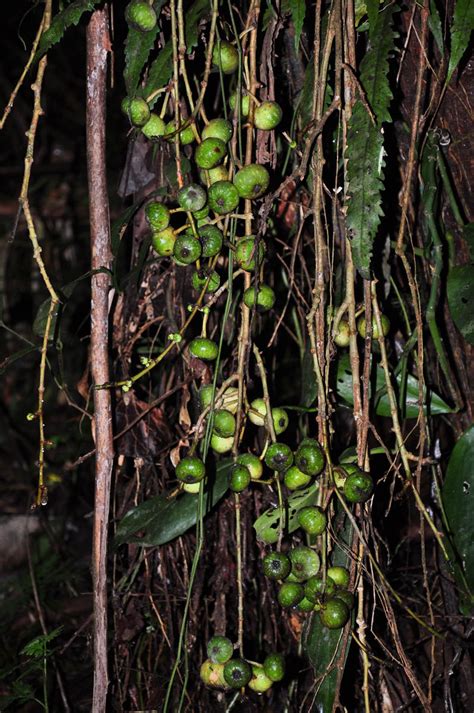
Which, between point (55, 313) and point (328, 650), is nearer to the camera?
point (328, 650)

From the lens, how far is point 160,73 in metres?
0.95

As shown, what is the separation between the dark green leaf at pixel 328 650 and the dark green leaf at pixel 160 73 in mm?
629

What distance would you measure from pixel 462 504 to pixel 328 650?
11.2 inches

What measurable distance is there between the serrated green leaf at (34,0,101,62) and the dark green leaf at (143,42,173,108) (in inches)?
4.3

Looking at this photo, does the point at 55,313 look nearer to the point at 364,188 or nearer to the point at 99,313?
the point at 99,313

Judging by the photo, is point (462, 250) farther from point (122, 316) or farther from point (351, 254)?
point (122, 316)

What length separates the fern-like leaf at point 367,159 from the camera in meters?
0.82

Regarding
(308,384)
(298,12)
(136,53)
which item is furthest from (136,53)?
(308,384)

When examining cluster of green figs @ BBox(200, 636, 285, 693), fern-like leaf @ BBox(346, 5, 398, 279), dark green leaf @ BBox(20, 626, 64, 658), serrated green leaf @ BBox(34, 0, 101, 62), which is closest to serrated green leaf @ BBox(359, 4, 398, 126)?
fern-like leaf @ BBox(346, 5, 398, 279)

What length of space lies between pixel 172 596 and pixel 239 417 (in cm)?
43

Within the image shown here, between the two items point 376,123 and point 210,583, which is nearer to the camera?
point 376,123

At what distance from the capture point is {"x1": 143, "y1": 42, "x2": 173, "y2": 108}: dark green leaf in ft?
3.11

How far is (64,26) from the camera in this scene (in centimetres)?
90

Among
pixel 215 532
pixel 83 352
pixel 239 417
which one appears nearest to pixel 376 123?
pixel 239 417
